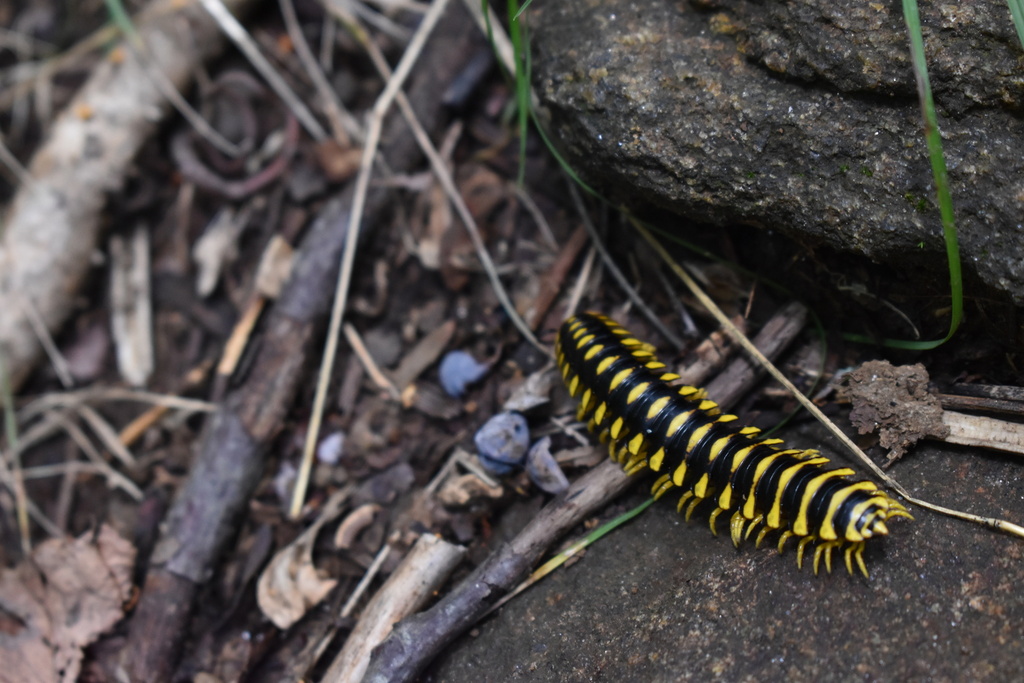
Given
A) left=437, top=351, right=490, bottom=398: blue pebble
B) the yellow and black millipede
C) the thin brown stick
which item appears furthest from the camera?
left=437, top=351, right=490, bottom=398: blue pebble

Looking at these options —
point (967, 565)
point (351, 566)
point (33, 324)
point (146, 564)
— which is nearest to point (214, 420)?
point (146, 564)

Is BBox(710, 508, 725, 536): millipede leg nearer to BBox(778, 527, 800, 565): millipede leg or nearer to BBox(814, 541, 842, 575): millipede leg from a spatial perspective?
BBox(778, 527, 800, 565): millipede leg

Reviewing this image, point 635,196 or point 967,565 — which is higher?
point 635,196

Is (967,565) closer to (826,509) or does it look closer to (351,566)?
(826,509)

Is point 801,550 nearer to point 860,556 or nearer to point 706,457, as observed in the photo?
point 860,556

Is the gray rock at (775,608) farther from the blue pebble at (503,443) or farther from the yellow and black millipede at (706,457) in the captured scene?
the blue pebble at (503,443)

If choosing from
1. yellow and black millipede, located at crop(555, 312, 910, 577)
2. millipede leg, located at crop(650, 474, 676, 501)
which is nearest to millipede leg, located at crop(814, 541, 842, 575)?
yellow and black millipede, located at crop(555, 312, 910, 577)
